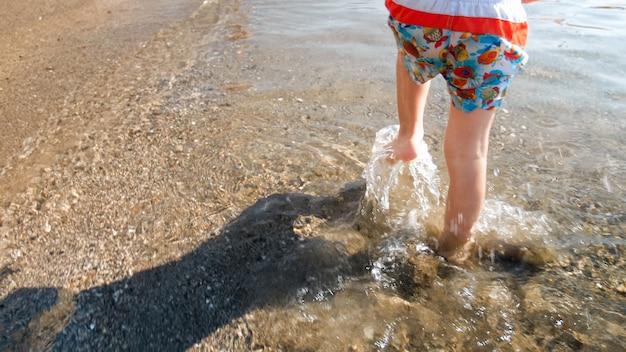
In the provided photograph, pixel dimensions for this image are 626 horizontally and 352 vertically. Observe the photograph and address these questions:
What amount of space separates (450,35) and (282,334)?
1.08 metres

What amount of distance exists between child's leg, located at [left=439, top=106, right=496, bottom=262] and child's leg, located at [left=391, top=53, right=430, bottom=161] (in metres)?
0.34

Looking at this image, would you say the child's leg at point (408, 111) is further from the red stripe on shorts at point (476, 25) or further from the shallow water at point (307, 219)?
the red stripe on shorts at point (476, 25)

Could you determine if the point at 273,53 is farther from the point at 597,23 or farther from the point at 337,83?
the point at 597,23

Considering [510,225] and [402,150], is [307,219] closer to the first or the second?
[402,150]

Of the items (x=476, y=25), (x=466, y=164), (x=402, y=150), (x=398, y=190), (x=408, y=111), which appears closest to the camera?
(x=476, y=25)

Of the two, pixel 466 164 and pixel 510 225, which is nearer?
pixel 466 164

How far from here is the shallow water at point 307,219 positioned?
1.55 meters

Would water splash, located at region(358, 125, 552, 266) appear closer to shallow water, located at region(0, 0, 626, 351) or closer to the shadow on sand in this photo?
shallow water, located at region(0, 0, 626, 351)

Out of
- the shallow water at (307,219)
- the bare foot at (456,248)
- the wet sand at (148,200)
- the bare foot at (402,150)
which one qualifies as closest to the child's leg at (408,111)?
the bare foot at (402,150)

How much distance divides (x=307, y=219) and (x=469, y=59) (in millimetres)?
953

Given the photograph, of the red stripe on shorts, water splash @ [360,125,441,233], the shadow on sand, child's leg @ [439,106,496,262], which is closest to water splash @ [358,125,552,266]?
water splash @ [360,125,441,233]

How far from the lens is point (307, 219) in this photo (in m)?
2.05

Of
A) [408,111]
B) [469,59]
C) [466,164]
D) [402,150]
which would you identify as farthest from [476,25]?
[402,150]

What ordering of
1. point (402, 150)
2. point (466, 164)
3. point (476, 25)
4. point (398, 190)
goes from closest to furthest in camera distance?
point (476, 25) → point (466, 164) → point (402, 150) → point (398, 190)
